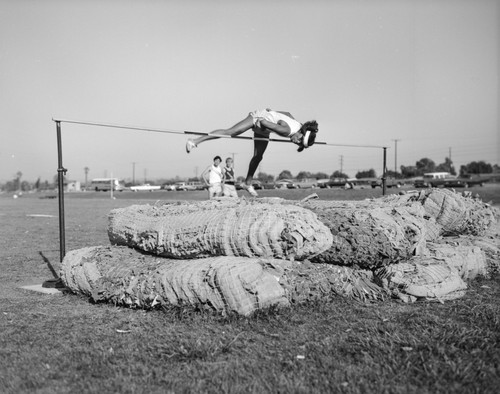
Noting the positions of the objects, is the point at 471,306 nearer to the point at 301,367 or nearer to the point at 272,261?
the point at 272,261

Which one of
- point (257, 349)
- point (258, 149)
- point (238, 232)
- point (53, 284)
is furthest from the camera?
point (258, 149)

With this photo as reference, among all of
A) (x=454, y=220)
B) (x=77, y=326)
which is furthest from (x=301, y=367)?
(x=454, y=220)

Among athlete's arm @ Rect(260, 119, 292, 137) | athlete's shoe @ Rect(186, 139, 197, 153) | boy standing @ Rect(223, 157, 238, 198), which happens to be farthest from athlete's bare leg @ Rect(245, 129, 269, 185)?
boy standing @ Rect(223, 157, 238, 198)

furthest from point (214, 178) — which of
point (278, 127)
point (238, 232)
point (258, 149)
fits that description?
point (238, 232)

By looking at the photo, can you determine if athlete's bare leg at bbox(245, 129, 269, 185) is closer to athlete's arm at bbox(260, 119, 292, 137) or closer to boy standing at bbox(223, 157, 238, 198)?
athlete's arm at bbox(260, 119, 292, 137)

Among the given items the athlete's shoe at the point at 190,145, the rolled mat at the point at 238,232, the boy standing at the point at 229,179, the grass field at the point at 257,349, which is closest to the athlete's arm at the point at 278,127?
the athlete's shoe at the point at 190,145

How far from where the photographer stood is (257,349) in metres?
A: 3.76

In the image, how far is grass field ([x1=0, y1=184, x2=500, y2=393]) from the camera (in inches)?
125

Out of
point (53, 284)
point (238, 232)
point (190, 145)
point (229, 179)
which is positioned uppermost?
point (190, 145)

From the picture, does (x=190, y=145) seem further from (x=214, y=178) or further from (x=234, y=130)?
(x=214, y=178)

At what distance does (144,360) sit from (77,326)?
122 centimetres

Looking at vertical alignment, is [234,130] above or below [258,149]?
above

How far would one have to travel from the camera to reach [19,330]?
444 cm

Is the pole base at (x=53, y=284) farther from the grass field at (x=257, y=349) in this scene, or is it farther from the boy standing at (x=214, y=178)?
the boy standing at (x=214, y=178)
